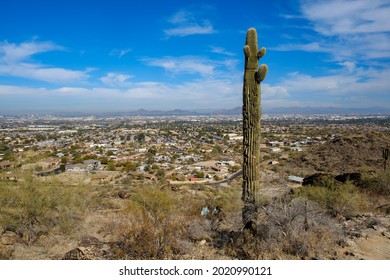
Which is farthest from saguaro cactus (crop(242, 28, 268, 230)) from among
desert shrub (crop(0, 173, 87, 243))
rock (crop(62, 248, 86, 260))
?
desert shrub (crop(0, 173, 87, 243))

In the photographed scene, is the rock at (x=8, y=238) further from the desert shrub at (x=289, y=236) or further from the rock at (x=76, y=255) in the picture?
the desert shrub at (x=289, y=236)

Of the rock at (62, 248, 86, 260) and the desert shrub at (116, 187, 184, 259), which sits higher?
the desert shrub at (116, 187, 184, 259)

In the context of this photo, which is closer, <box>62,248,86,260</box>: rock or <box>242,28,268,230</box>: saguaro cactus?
<box>62,248,86,260</box>: rock

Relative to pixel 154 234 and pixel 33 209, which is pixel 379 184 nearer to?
pixel 154 234

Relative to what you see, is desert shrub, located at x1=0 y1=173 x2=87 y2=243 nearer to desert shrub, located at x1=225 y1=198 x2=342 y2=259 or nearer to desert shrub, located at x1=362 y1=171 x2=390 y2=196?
desert shrub, located at x1=225 y1=198 x2=342 y2=259

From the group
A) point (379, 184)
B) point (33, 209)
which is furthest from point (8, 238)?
point (379, 184)

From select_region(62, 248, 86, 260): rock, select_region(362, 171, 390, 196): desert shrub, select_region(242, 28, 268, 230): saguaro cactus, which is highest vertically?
select_region(242, 28, 268, 230): saguaro cactus
